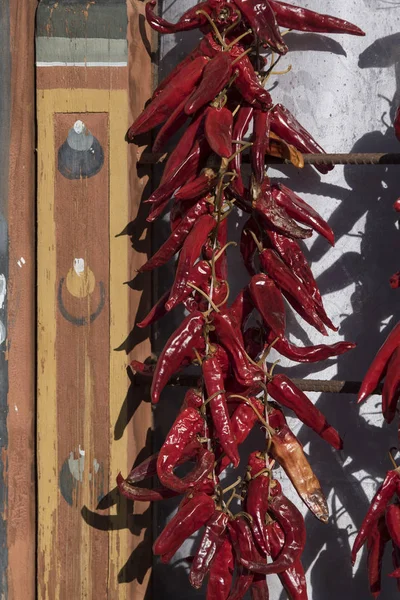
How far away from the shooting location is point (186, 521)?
1.66 metres

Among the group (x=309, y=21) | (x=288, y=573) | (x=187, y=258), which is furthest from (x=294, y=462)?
(x=309, y=21)

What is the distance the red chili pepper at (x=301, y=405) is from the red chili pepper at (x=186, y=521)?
0.26m

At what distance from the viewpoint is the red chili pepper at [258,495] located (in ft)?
5.41

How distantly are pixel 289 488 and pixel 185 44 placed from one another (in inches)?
42.4

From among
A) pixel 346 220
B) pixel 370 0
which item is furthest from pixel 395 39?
pixel 346 220

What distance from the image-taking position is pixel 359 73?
1902mm

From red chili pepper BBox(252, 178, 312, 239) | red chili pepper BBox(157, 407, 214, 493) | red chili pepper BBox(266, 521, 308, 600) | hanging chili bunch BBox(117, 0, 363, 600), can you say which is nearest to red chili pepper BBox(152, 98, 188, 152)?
hanging chili bunch BBox(117, 0, 363, 600)

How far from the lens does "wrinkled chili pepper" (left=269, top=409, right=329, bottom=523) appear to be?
172 centimetres

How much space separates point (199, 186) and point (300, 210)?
8.9 inches

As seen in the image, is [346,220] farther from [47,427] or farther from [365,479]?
[47,427]

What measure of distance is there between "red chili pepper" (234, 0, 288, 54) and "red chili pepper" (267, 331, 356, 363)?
0.59 meters

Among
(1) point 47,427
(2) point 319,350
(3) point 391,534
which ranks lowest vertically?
(3) point 391,534

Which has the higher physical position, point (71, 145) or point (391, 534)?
point (71, 145)

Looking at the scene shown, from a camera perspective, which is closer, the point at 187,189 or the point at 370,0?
the point at 187,189
